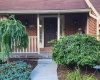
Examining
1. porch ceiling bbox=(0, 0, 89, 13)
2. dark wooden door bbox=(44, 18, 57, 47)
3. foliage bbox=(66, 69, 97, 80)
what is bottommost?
foliage bbox=(66, 69, 97, 80)

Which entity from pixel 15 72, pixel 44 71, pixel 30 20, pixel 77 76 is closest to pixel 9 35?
pixel 15 72

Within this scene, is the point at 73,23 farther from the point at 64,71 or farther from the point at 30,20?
the point at 64,71

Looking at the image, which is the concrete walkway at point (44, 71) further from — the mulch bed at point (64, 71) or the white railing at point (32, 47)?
the white railing at point (32, 47)

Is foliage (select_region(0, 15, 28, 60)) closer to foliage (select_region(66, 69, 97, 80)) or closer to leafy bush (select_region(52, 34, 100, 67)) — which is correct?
leafy bush (select_region(52, 34, 100, 67))

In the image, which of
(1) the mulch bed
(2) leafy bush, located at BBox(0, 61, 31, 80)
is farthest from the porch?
(2) leafy bush, located at BBox(0, 61, 31, 80)

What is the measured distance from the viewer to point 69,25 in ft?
46.4

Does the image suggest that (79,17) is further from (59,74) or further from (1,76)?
(1,76)

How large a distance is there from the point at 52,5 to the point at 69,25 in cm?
192

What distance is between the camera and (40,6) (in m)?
13.0

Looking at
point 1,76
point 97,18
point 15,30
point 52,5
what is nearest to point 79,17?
point 52,5

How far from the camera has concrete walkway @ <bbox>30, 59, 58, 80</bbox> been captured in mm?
8494

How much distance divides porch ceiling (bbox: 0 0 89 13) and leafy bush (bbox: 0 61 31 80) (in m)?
4.31

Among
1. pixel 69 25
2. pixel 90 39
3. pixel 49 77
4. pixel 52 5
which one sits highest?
pixel 52 5

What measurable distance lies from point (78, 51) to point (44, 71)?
6.00 ft
